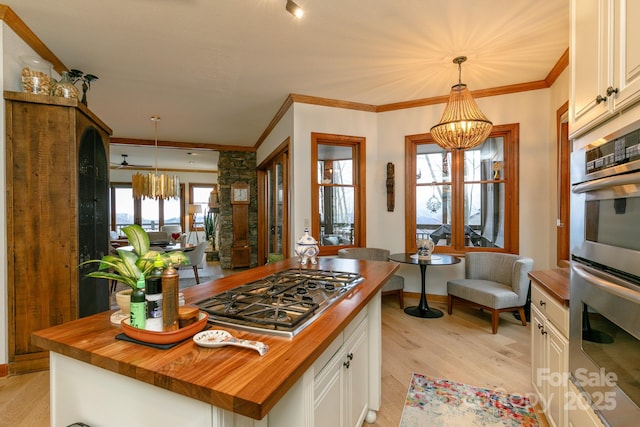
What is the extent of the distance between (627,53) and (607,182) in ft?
1.46

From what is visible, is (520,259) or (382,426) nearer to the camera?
(382,426)

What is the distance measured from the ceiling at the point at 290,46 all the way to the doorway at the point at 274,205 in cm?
107

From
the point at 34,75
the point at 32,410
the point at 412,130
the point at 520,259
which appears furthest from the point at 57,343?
the point at 412,130

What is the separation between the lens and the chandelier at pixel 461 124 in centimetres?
296

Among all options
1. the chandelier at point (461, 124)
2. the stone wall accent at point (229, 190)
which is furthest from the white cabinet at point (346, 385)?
the stone wall accent at point (229, 190)

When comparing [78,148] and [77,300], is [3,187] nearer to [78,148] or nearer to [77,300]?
[78,148]

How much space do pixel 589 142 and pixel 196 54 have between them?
303 cm

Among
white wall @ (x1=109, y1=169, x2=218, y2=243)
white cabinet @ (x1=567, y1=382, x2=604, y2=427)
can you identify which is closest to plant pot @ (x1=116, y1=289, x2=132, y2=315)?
white cabinet @ (x1=567, y1=382, x2=604, y2=427)

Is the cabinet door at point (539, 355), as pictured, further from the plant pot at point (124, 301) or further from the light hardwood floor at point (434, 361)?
the plant pot at point (124, 301)

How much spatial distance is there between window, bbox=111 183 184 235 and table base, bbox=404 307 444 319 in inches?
345

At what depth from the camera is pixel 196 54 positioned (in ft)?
9.49

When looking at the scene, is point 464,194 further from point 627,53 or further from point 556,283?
point 627,53

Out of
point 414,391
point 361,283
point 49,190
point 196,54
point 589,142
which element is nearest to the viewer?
point 589,142

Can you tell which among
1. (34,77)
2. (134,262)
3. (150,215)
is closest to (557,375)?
(134,262)
